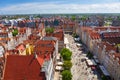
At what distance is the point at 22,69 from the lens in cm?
5694

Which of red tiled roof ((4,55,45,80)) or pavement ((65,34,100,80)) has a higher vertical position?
red tiled roof ((4,55,45,80))

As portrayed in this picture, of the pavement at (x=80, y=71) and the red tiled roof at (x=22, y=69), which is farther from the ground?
the red tiled roof at (x=22, y=69)

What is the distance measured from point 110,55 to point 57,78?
22.5m

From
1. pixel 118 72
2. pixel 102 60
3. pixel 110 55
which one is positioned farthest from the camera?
pixel 102 60

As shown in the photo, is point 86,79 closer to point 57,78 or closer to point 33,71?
point 57,78

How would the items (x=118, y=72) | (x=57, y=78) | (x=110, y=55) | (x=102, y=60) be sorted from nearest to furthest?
(x=118, y=72) → (x=57, y=78) → (x=110, y=55) → (x=102, y=60)

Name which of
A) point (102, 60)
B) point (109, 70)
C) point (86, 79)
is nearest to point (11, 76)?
point (86, 79)

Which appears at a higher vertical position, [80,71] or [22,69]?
[22,69]

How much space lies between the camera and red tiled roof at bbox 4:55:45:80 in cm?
5616

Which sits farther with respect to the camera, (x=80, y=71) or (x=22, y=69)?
(x=80, y=71)

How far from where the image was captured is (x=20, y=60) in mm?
57656

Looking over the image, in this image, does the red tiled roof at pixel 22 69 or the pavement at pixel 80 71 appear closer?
the red tiled roof at pixel 22 69

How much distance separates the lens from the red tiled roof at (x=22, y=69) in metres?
56.2

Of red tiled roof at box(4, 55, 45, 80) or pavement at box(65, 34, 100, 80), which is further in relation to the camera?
pavement at box(65, 34, 100, 80)
